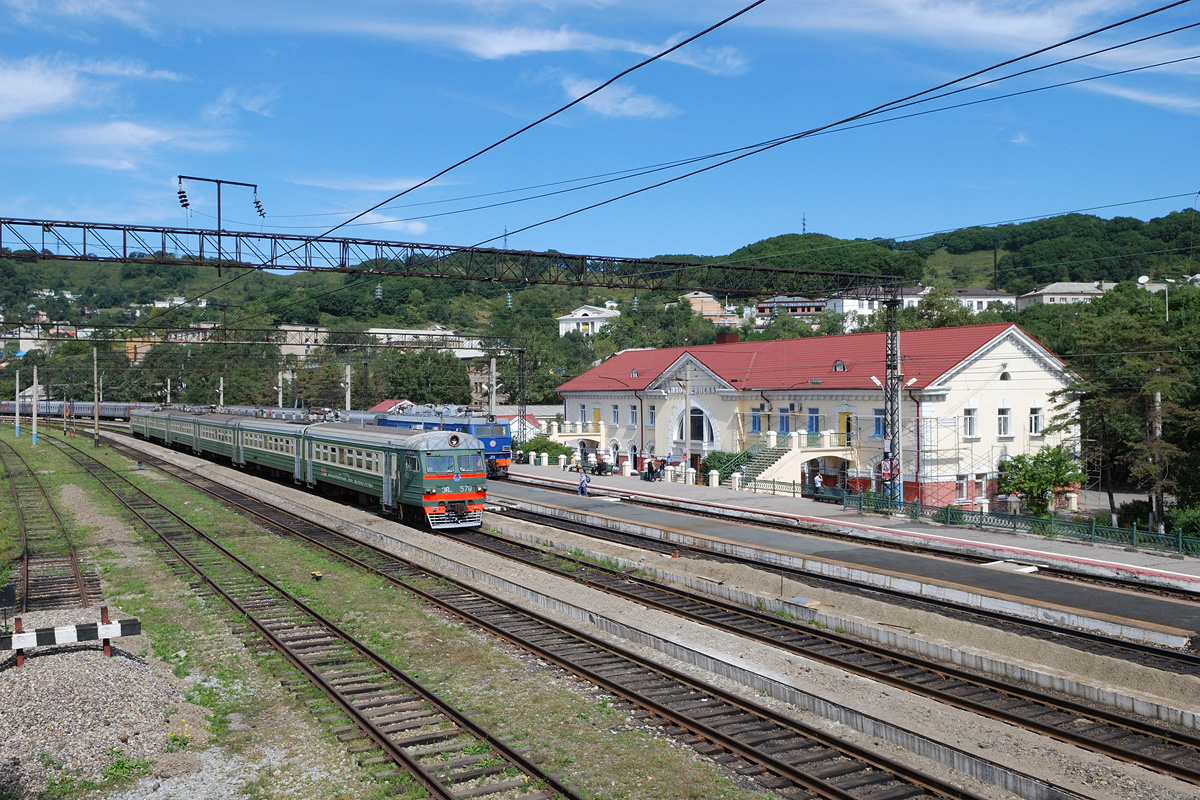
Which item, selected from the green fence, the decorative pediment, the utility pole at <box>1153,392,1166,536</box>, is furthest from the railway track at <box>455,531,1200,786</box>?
the decorative pediment

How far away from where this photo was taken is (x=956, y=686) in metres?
12.6

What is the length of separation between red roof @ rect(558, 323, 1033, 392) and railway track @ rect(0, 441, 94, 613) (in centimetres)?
2946

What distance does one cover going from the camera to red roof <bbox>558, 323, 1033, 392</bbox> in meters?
38.2

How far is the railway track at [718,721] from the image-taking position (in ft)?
30.0

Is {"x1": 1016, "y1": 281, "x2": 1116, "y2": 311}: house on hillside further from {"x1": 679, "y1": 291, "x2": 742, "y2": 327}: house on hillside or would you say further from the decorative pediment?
the decorative pediment

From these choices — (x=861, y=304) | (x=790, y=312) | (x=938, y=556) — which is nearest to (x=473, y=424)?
(x=938, y=556)

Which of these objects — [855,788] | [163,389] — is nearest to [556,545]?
[855,788]

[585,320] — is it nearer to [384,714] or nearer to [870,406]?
Result: [870,406]

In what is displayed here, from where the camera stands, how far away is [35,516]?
97.4ft

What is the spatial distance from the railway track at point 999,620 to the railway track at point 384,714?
9.76m

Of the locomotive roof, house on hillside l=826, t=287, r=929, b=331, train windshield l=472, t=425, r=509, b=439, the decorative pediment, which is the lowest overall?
train windshield l=472, t=425, r=509, b=439

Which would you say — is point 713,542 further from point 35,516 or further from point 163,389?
point 163,389

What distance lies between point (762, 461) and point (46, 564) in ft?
93.3

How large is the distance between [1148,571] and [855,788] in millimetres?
13948
